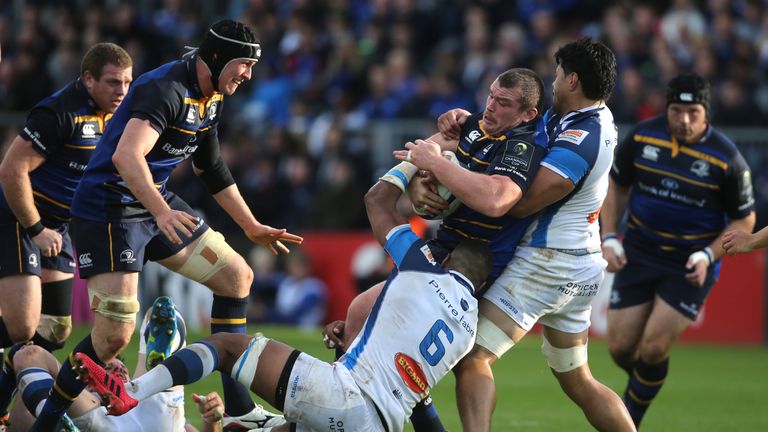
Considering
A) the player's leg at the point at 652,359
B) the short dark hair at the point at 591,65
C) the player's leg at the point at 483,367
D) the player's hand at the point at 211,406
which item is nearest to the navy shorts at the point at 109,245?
the player's hand at the point at 211,406

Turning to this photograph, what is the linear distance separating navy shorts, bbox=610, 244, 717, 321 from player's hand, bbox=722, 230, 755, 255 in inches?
80.8

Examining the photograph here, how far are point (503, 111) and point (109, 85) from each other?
111 inches

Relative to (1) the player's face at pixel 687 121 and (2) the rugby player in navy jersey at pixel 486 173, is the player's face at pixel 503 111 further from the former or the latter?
(1) the player's face at pixel 687 121

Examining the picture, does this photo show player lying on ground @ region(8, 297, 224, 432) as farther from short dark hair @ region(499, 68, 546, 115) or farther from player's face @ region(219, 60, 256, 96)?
short dark hair @ region(499, 68, 546, 115)

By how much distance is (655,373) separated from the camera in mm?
9070

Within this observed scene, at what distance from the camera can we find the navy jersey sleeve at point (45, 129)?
26.2ft

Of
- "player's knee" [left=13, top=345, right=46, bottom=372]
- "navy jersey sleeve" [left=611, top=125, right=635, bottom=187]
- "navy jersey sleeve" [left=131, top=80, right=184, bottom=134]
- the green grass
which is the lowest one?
the green grass

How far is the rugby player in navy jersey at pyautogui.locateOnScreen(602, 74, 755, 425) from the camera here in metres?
9.38

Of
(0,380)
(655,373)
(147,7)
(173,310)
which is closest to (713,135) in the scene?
(655,373)

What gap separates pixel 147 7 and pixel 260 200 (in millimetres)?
7248

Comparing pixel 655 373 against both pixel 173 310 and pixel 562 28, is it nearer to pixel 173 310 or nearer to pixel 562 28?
pixel 173 310

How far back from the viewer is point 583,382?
7.25 m

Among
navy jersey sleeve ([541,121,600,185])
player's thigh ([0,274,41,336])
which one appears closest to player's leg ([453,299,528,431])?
navy jersey sleeve ([541,121,600,185])

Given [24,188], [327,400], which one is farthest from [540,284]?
[24,188]
